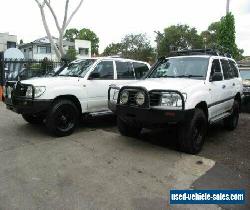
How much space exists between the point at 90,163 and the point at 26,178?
3.52 feet

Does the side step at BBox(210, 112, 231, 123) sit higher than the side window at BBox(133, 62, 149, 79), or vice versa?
the side window at BBox(133, 62, 149, 79)

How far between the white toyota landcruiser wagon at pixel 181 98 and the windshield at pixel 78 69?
1137 millimetres

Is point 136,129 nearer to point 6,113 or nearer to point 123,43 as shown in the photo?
point 6,113

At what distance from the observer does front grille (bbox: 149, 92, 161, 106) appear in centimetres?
511

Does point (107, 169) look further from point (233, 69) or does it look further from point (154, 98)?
point (233, 69)

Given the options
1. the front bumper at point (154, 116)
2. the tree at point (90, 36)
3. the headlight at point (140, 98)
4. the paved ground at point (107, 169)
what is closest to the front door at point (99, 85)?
the paved ground at point (107, 169)

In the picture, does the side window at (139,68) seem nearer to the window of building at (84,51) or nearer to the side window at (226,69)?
the side window at (226,69)

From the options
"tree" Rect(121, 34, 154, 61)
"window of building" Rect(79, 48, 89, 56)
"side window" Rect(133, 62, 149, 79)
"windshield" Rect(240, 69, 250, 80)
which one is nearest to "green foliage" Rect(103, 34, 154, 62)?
"tree" Rect(121, 34, 154, 61)

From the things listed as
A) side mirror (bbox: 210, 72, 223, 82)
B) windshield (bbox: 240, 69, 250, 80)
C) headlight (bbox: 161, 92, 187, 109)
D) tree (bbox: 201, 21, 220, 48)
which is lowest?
headlight (bbox: 161, 92, 187, 109)

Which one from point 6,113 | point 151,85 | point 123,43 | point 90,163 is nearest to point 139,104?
point 151,85

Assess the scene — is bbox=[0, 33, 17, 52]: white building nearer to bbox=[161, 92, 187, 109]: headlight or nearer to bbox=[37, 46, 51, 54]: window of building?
bbox=[37, 46, 51, 54]: window of building

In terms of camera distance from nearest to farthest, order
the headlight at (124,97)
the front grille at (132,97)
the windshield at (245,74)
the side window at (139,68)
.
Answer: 1. the front grille at (132,97)
2. the headlight at (124,97)
3. the side window at (139,68)
4. the windshield at (245,74)

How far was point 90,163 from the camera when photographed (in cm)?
493

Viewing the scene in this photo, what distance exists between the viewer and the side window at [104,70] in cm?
726
